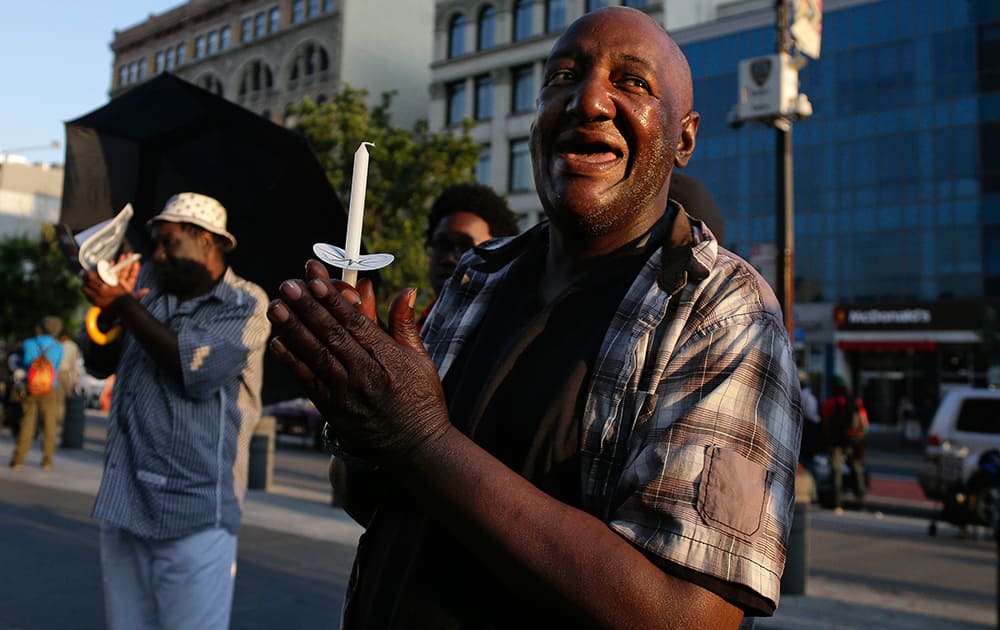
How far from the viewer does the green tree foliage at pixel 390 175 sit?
53.0ft

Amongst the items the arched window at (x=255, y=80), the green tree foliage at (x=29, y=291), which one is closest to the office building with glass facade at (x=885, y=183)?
the arched window at (x=255, y=80)

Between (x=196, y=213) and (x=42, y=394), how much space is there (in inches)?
383

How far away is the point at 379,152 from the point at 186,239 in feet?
45.1

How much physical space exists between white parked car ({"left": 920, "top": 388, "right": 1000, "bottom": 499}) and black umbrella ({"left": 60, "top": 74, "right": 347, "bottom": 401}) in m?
10.7

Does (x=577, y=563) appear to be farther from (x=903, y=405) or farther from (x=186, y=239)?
(x=903, y=405)

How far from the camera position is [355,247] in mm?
1100

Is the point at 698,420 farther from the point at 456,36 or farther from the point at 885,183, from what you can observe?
the point at 456,36

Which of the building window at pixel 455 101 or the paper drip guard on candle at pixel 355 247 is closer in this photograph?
the paper drip guard on candle at pixel 355 247

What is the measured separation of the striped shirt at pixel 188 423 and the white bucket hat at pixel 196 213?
0.67 ft

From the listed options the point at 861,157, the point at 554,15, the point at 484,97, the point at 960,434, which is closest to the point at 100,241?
the point at 960,434

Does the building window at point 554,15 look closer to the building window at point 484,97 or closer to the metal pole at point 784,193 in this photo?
the building window at point 484,97

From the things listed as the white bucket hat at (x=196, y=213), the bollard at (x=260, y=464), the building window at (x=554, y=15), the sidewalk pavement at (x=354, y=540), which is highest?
the building window at (x=554, y=15)

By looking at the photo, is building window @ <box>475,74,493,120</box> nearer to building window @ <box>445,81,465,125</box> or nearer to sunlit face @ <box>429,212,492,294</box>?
building window @ <box>445,81,465,125</box>

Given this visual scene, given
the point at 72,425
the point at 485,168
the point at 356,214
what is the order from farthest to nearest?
the point at 485,168, the point at 72,425, the point at 356,214
